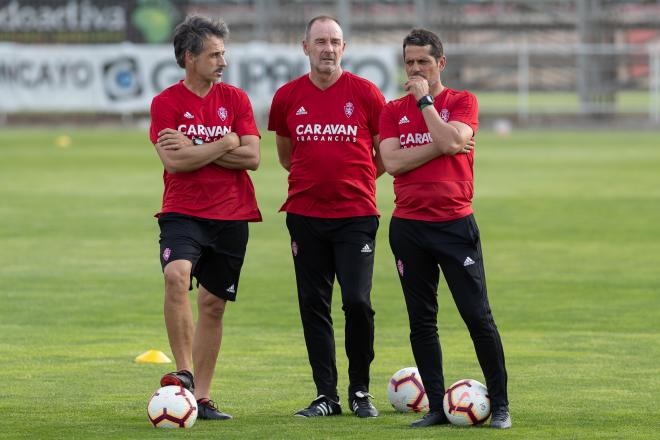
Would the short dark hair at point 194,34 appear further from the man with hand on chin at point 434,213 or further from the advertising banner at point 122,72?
the advertising banner at point 122,72

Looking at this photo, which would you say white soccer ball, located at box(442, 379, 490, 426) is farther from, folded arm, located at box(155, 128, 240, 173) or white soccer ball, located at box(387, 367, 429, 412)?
folded arm, located at box(155, 128, 240, 173)

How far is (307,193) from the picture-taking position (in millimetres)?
8477

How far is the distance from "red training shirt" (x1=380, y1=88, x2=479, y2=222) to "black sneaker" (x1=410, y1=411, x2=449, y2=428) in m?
1.05

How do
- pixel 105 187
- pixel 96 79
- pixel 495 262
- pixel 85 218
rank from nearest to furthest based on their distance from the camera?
1. pixel 495 262
2. pixel 85 218
3. pixel 105 187
4. pixel 96 79

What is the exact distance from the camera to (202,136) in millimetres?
8352

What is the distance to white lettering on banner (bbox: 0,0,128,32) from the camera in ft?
138

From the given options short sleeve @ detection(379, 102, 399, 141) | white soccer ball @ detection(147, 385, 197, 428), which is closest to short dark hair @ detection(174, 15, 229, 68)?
short sleeve @ detection(379, 102, 399, 141)

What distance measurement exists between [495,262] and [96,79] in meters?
27.8

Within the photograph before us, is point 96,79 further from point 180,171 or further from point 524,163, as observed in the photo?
point 180,171

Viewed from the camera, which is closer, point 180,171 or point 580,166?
point 180,171

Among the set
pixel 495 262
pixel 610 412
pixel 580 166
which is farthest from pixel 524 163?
pixel 610 412

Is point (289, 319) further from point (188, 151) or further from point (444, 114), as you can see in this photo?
point (444, 114)

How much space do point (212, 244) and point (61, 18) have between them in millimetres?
35020

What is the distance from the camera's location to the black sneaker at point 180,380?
26.7 ft
